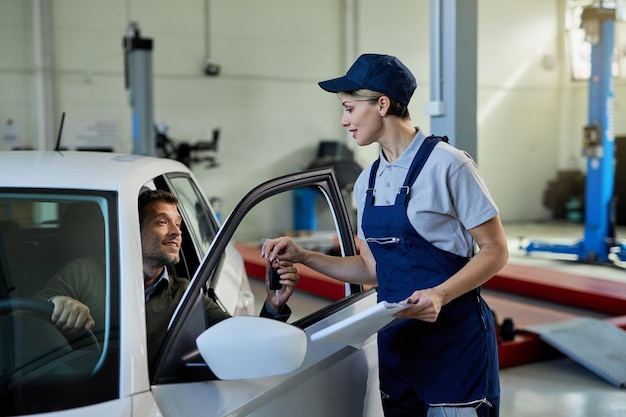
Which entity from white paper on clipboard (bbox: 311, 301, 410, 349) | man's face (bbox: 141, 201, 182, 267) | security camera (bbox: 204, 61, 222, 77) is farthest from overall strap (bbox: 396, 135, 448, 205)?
security camera (bbox: 204, 61, 222, 77)

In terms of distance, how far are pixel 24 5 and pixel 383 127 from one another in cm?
940


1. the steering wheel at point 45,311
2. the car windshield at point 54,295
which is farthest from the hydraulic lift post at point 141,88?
the steering wheel at point 45,311

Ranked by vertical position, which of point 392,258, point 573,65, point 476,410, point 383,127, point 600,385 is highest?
point 573,65

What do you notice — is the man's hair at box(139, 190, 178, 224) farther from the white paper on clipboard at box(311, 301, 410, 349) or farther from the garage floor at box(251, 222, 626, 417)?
the garage floor at box(251, 222, 626, 417)

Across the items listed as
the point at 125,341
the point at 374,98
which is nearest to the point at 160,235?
the point at 125,341

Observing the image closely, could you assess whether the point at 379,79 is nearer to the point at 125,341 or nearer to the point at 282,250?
the point at 282,250

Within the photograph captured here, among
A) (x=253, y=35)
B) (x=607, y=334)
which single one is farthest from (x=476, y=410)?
(x=253, y=35)

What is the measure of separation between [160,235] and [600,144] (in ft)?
25.7

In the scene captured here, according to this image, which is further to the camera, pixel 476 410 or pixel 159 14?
pixel 159 14

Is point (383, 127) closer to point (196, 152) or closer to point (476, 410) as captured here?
point (476, 410)

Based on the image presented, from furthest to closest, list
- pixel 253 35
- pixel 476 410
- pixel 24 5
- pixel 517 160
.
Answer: pixel 517 160, pixel 253 35, pixel 24 5, pixel 476 410

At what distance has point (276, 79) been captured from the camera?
12.1m

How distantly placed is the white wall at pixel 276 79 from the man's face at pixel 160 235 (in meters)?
8.68

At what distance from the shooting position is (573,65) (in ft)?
48.7
